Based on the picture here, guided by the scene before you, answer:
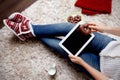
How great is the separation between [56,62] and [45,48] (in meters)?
0.12

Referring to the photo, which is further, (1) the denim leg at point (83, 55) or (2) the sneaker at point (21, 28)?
(2) the sneaker at point (21, 28)

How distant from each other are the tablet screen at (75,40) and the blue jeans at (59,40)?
4cm

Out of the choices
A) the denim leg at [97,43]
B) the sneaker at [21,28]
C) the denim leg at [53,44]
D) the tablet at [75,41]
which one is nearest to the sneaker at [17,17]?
the sneaker at [21,28]

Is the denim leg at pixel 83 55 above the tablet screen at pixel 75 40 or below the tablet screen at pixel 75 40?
below

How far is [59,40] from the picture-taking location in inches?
48.5

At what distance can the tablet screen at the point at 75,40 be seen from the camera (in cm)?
114

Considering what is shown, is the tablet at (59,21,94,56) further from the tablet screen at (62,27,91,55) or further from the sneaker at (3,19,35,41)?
the sneaker at (3,19,35,41)

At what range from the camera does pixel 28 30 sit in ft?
4.18

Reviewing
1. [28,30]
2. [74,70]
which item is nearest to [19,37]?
[28,30]

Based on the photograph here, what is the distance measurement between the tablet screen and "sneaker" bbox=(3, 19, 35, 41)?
259 millimetres

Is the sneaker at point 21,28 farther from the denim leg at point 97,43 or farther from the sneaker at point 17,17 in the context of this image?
the denim leg at point 97,43

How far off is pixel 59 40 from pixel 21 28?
26cm

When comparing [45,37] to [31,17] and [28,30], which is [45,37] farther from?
[31,17]

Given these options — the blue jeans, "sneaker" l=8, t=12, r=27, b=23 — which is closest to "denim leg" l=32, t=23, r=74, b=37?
the blue jeans
